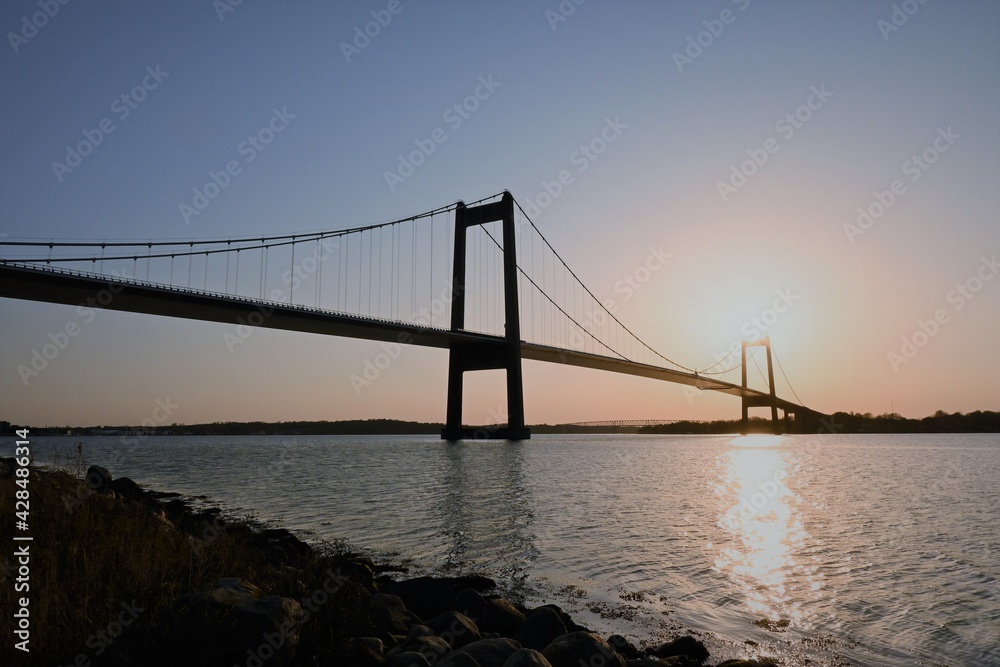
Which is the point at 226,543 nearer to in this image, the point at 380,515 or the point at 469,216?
the point at 380,515

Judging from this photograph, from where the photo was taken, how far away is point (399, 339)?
157 ft

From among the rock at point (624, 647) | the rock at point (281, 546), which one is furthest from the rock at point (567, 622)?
the rock at point (281, 546)

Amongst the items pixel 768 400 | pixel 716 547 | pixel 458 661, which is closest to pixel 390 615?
pixel 458 661

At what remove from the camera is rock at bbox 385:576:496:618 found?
285 inches

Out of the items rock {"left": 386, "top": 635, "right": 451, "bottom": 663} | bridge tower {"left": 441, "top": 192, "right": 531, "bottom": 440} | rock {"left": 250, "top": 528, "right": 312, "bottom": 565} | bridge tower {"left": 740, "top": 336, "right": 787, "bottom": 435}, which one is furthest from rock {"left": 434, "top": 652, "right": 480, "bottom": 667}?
bridge tower {"left": 740, "top": 336, "right": 787, "bottom": 435}

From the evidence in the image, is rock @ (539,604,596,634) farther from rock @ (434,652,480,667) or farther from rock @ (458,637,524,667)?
Answer: rock @ (434,652,480,667)

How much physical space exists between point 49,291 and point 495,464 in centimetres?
2242

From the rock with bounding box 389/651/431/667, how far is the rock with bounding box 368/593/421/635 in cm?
104

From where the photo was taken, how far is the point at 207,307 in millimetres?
35938

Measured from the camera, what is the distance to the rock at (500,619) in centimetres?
652

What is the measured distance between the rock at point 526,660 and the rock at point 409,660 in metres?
0.59

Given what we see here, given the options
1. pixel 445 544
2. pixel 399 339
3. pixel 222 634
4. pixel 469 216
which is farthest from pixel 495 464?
pixel 469 216

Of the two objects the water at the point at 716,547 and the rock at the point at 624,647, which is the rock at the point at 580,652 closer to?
the rock at the point at 624,647

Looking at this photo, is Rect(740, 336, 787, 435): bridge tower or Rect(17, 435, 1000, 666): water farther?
Rect(740, 336, 787, 435): bridge tower
